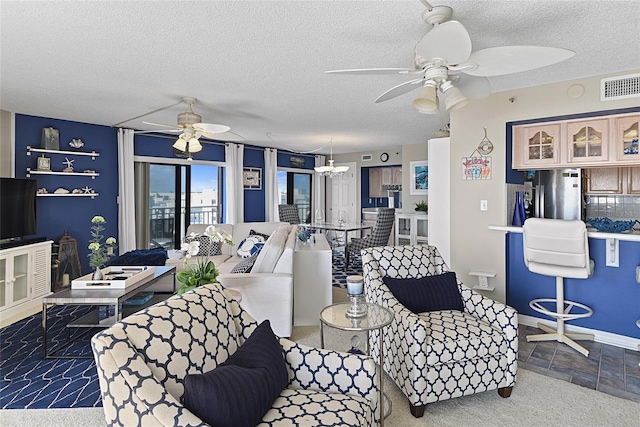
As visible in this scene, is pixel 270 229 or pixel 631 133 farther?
pixel 270 229

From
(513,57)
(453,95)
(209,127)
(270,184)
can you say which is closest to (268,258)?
(209,127)

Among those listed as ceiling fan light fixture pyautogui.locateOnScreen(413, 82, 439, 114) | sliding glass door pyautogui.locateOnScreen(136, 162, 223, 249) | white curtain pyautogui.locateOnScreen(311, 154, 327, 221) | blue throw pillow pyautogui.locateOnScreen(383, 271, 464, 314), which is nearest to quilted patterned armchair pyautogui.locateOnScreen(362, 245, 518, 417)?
blue throw pillow pyautogui.locateOnScreen(383, 271, 464, 314)

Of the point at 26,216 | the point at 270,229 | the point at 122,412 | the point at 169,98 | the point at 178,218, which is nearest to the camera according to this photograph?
the point at 122,412

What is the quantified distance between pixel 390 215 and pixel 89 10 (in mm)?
4938

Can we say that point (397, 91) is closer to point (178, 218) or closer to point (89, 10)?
point (89, 10)

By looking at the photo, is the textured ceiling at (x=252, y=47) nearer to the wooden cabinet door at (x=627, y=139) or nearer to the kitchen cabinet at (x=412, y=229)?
the wooden cabinet door at (x=627, y=139)

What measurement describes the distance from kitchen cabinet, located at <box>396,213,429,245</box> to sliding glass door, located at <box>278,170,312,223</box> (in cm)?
277

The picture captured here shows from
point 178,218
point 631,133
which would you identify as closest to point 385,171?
point 178,218

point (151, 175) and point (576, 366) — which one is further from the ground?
point (151, 175)

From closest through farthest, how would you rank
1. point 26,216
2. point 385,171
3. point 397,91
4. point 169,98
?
1. point 397,91
2. point 169,98
3. point 26,216
4. point 385,171

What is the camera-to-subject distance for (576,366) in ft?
9.21

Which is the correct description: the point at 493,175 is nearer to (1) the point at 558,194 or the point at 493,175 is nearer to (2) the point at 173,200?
(1) the point at 558,194

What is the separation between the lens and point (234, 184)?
7.14 meters

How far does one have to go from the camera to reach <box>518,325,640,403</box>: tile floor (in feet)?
8.27
